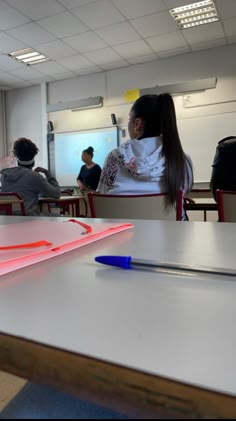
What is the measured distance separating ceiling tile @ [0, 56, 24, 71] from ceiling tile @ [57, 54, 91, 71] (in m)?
0.70

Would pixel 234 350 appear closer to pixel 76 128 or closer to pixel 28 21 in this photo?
pixel 28 21

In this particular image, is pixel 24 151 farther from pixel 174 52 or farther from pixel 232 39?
pixel 232 39

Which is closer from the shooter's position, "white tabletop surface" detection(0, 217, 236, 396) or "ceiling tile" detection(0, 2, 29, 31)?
"white tabletop surface" detection(0, 217, 236, 396)

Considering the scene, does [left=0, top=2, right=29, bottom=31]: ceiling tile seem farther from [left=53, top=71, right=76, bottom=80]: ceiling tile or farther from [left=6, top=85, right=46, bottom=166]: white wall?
[left=6, top=85, right=46, bottom=166]: white wall

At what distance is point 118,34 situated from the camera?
4445 mm

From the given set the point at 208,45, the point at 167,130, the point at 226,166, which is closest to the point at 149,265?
the point at 167,130

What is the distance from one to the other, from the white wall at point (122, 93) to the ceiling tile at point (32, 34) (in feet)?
4.95

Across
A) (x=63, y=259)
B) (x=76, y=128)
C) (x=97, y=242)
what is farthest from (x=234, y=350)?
(x=76, y=128)

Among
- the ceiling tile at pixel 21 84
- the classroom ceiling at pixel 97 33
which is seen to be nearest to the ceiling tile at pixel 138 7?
the classroom ceiling at pixel 97 33

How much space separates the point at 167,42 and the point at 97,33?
1044mm

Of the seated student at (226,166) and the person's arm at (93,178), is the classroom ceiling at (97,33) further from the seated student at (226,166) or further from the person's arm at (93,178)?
the seated student at (226,166)

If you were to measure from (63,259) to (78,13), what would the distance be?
13.8 feet

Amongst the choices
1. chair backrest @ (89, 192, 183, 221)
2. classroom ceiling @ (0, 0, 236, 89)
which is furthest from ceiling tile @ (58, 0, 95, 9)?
chair backrest @ (89, 192, 183, 221)

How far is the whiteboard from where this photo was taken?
5.05m
